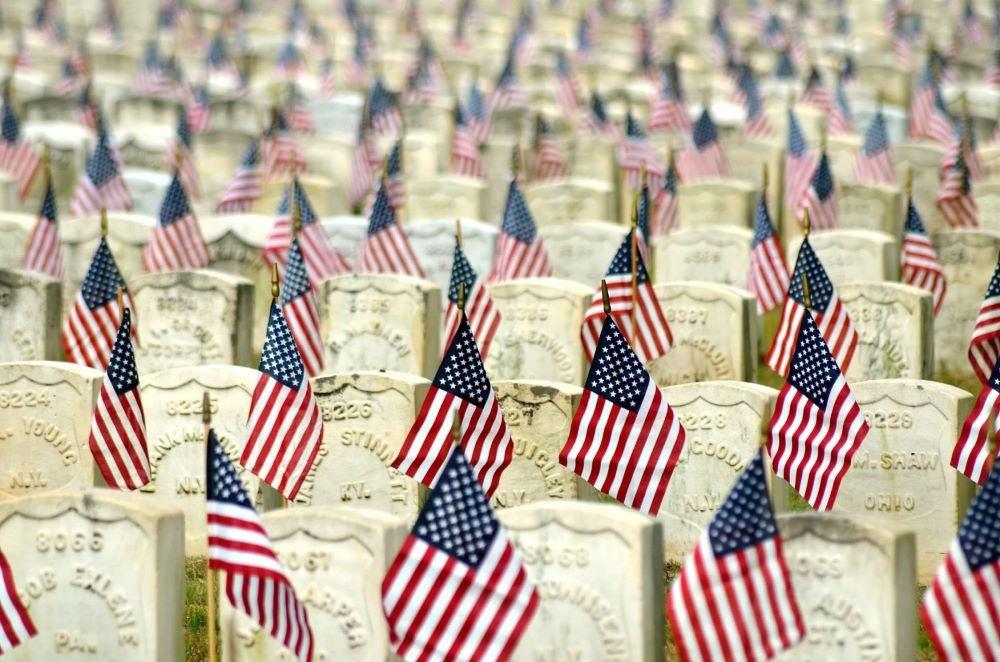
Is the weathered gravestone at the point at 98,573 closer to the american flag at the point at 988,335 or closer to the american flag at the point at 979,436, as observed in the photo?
the american flag at the point at 979,436

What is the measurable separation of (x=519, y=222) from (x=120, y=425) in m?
5.69

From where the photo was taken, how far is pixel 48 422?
1214cm

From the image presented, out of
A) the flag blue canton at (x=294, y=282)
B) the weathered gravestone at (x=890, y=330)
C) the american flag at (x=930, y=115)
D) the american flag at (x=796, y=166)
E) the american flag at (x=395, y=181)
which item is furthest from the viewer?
the american flag at (x=930, y=115)

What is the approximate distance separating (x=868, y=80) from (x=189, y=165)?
10895mm

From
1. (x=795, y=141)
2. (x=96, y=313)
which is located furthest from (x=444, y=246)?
(x=795, y=141)

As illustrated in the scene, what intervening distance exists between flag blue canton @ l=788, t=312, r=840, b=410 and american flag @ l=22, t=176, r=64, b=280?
753cm

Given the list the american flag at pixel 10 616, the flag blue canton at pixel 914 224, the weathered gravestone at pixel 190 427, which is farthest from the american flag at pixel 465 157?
the american flag at pixel 10 616

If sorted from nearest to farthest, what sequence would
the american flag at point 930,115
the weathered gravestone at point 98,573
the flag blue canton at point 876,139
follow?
the weathered gravestone at point 98,573, the flag blue canton at point 876,139, the american flag at point 930,115

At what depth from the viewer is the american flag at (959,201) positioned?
18219mm

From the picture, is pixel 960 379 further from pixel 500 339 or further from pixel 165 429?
pixel 165 429

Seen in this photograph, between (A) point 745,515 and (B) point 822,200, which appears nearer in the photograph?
(A) point 745,515

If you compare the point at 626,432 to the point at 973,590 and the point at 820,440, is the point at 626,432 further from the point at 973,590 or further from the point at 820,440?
the point at 973,590

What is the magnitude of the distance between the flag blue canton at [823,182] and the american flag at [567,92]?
7.86 metres

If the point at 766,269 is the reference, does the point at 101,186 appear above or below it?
above
